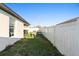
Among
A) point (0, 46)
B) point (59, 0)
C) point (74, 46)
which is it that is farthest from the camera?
point (0, 46)

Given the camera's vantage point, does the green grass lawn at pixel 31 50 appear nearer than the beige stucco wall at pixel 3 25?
Yes

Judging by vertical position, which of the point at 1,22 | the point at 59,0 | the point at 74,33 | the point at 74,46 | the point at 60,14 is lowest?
the point at 74,46

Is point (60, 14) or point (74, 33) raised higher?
point (60, 14)

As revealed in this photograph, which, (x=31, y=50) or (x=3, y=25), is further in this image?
(x=31, y=50)

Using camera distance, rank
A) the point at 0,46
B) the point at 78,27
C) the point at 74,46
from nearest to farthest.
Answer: the point at 78,27 < the point at 74,46 < the point at 0,46

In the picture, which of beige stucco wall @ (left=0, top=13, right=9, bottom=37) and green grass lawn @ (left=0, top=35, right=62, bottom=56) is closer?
green grass lawn @ (left=0, top=35, right=62, bottom=56)

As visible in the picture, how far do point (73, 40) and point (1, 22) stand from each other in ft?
13.3

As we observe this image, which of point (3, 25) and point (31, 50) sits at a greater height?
point (3, 25)

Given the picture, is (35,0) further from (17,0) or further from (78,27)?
(78,27)

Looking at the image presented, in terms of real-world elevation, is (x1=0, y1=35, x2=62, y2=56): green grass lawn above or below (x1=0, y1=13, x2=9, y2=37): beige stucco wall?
below

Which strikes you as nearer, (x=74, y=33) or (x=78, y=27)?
(x=78, y=27)

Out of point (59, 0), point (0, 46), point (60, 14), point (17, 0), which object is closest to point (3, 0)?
point (17, 0)

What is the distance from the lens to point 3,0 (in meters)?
5.18

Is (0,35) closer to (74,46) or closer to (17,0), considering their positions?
(17,0)
